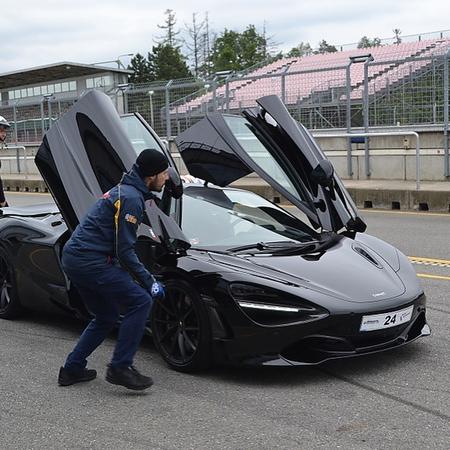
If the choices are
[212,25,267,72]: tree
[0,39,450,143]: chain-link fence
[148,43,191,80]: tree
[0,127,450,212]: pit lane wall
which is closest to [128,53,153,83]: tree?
[148,43,191,80]: tree

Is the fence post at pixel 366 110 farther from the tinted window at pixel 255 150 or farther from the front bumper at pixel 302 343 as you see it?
the front bumper at pixel 302 343

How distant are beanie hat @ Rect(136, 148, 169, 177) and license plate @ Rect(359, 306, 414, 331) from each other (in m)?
1.56

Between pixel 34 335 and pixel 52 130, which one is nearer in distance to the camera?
pixel 52 130

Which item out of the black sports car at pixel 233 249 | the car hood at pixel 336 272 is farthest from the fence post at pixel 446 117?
the car hood at pixel 336 272

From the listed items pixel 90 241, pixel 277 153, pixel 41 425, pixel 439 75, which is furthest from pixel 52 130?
pixel 439 75

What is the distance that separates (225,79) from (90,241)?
612 inches

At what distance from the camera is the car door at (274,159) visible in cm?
595

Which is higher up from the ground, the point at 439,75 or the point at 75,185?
the point at 439,75

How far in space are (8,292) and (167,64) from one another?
242 ft

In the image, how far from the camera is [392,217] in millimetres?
12953

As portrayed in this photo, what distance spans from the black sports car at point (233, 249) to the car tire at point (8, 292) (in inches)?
0.4

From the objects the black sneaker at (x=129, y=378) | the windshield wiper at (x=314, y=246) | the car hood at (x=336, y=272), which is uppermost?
the windshield wiper at (x=314, y=246)

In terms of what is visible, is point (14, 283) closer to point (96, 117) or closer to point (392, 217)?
point (96, 117)

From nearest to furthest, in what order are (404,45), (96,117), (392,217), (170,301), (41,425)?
(41,425), (170,301), (96,117), (392,217), (404,45)
